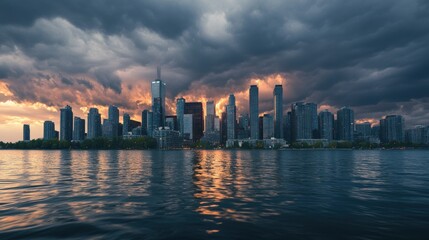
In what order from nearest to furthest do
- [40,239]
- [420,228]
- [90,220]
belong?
[40,239] < [420,228] < [90,220]

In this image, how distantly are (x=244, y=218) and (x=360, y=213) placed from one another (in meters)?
10.6

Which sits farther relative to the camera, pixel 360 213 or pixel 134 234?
pixel 360 213

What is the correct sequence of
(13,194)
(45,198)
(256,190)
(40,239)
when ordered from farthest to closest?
(256,190) → (13,194) → (45,198) → (40,239)

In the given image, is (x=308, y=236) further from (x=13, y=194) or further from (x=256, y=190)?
(x=13, y=194)

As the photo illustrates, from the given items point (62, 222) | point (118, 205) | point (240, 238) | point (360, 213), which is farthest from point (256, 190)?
point (62, 222)

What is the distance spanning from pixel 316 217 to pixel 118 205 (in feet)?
60.6

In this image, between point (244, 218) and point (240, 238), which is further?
point (244, 218)

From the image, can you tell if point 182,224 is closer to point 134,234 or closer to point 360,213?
point 134,234

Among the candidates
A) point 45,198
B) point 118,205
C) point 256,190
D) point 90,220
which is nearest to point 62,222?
point 90,220

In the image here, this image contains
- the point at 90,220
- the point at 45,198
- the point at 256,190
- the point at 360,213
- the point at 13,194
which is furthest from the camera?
the point at 256,190

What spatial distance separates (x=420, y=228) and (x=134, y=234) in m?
20.1

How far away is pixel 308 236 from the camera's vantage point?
18.7 meters

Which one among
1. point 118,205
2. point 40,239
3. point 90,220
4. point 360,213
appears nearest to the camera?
point 40,239

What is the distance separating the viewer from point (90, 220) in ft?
73.4
